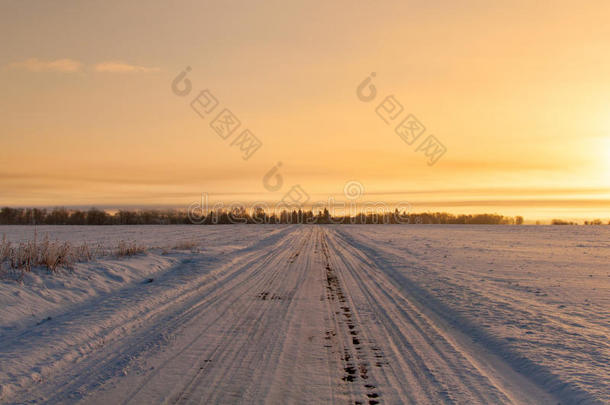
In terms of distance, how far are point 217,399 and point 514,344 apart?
5.08 meters

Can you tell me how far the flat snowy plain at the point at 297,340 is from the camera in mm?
4715

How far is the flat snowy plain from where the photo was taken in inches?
186

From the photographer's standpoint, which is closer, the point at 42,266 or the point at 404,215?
the point at 42,266

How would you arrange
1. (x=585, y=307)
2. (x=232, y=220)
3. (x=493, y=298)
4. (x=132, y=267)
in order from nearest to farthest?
1. (x=585, y=307)
2. (x=493, y=298)
3. (x=132, y=267)
4. (x=232, y=220)

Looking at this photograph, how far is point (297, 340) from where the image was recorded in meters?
6.57

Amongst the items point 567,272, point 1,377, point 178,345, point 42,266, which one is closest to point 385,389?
point 178,345

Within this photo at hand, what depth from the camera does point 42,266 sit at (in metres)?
11.4

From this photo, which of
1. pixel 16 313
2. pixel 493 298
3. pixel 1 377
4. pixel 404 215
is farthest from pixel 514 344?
pixel 404 215

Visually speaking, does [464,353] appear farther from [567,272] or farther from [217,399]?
[567,272]

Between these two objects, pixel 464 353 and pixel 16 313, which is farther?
pixel 16 313

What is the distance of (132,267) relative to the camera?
1393 centimetres

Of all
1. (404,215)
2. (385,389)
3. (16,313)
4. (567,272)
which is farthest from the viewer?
(404,215)

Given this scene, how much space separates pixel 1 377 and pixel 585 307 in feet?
38.4

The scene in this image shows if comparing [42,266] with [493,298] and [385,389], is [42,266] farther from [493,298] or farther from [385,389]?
[493,298]
